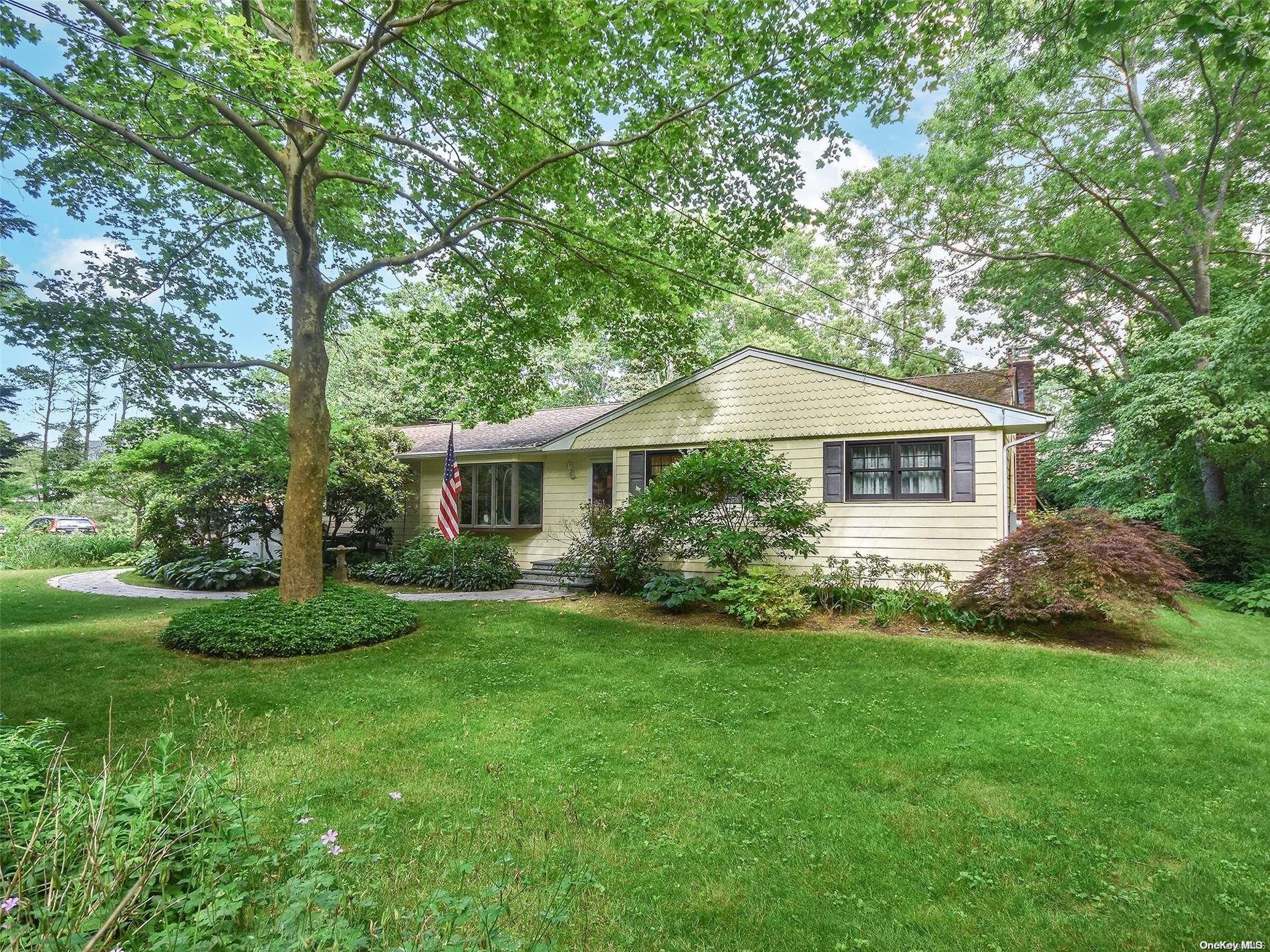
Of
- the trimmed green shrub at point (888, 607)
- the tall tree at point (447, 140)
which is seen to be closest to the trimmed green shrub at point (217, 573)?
the tall tree at point (447, 140)

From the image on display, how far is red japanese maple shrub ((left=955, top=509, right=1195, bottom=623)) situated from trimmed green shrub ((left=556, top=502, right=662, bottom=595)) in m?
5.27

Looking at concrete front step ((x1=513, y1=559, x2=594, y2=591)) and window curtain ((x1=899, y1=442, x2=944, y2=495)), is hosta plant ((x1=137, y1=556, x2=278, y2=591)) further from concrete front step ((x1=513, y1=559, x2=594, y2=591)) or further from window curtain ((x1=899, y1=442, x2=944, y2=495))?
window curtain ((x1=899, y1=442, x2=944, y2=495))

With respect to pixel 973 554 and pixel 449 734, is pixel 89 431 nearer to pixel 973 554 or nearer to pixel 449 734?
pixel 449 734

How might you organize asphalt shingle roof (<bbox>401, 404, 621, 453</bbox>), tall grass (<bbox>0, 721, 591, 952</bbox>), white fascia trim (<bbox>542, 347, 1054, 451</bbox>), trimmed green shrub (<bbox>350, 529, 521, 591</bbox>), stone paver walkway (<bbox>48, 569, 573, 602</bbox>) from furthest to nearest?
asphalt shingle roof (<bbox>401, 404, 621, 453</bbox>) < trimmed green shrub (<bbox>350, 529, 521, 591</bbox>) < stone paver walkway (<bbox>48, 569, 573, 602</bbox>) < white fascia trim (<bbox>542, 347, 1054, 451</bbox>) < tall grass (<bbox>0, 721, 591, 952</bbox>)

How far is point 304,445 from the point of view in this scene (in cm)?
754

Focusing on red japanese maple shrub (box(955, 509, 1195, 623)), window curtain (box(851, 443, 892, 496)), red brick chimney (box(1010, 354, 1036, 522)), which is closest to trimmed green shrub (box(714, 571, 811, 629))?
window curtain (box(851, 443, 892, 496))

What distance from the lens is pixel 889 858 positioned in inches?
110

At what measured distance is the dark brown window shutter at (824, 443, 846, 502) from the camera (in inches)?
406

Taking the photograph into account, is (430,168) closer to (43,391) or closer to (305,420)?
(305,420)

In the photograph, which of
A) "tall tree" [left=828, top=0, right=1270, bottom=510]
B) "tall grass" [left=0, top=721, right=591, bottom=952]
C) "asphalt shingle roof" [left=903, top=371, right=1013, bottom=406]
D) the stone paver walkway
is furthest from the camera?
"asphalt shingle roof" [left=903, top=371, right=1013, bottom=406]

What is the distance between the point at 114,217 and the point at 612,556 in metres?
8.62

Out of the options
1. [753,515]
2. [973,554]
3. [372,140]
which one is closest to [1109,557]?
[973,554]

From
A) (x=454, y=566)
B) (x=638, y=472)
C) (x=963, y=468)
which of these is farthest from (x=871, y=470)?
(x=454, y=566)

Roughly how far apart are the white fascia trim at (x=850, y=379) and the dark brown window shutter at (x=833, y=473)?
1.29 meters
